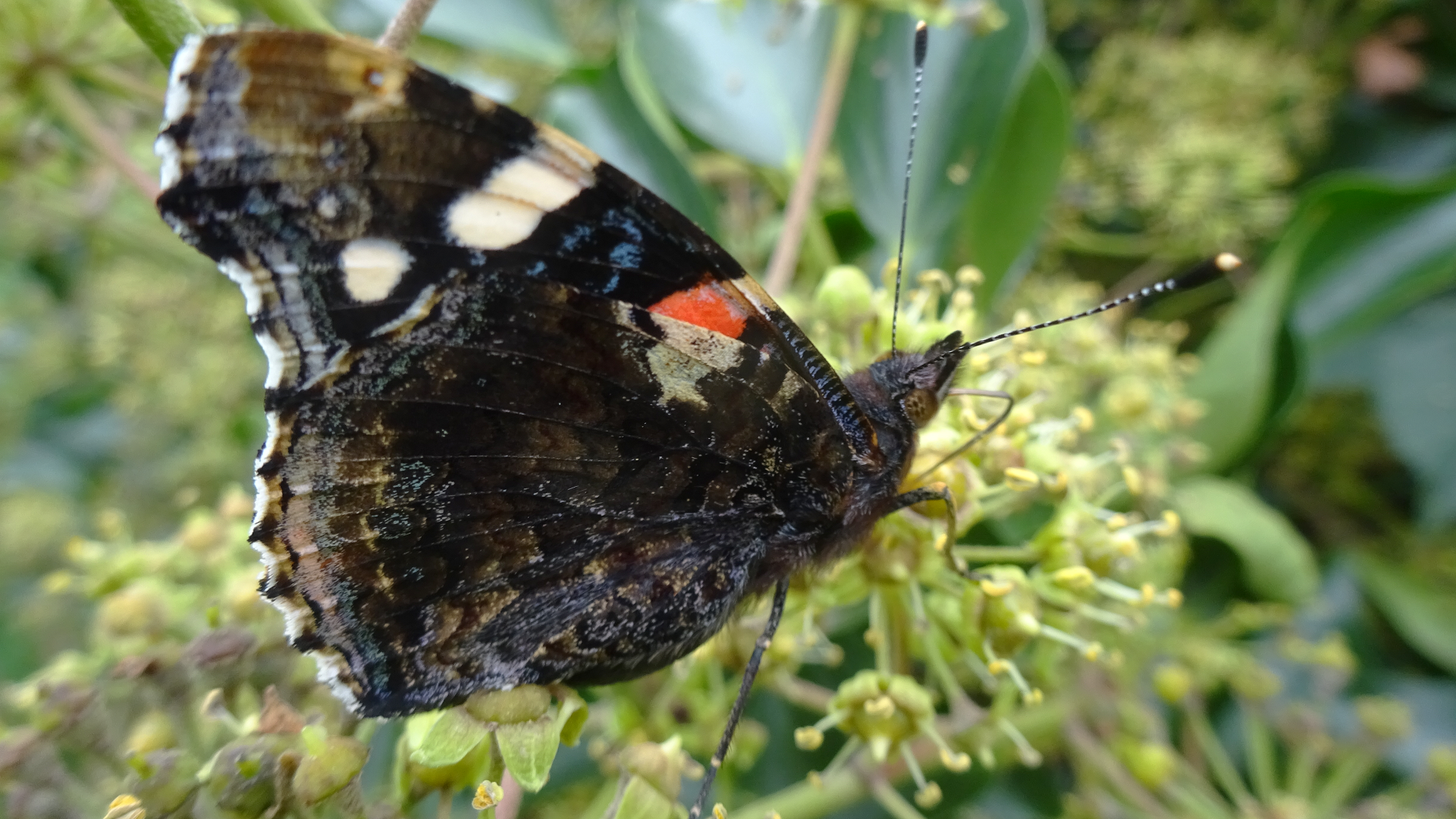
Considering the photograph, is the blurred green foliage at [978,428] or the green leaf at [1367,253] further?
the green leaf at [1367,253]

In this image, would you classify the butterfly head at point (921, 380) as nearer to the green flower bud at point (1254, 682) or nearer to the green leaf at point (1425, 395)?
the green flower bud at point (1254, 682)

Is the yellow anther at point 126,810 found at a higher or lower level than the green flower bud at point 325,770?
higher

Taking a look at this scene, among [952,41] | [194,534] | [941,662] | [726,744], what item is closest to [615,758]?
[726,744]

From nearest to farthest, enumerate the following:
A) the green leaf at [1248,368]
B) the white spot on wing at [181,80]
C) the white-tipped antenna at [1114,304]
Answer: the white spot on wing at [181,80] < the white-tipped antenna at [1114,304] < the green leaf at [1248,368]

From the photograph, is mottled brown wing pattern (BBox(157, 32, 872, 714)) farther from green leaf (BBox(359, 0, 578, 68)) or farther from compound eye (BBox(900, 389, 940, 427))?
green leaf (BBox(359, 0, 578, 68))

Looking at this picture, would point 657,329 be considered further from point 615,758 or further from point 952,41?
point 952,41

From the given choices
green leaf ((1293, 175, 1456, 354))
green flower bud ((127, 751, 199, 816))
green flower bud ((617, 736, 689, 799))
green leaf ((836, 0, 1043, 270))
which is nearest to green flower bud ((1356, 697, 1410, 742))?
green leaf ((1293, 175, 1456, 354))

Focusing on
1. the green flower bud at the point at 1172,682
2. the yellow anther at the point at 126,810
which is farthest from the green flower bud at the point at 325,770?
the green flower bud at the point at 1172,682
